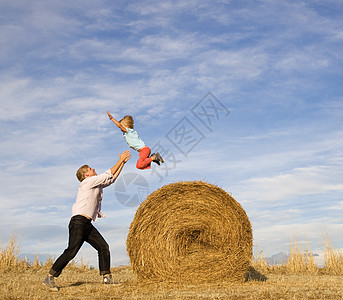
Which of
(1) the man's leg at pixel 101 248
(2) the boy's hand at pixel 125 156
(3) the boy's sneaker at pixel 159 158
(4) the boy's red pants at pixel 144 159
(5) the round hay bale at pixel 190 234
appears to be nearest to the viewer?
(5) the round hay bale at pixel 190 234

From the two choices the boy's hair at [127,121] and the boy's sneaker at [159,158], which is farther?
the boy's hair at [127,121]

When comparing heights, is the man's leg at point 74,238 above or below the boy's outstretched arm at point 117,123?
below

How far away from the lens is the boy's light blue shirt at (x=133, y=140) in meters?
8.39

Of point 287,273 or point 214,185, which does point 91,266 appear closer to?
point 287,273

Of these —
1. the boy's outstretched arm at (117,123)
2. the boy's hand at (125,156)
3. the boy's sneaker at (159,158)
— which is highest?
the boy's outstretched arm at (117,123)

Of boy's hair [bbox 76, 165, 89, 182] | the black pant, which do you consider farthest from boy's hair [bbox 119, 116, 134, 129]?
the black pant

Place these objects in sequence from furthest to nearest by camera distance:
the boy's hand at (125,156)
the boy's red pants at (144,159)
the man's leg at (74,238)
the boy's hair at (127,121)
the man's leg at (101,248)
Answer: the boy's hair at (127,121) → the boy's red pants at (144,159) → the boy's hand at (125,156) → the man's leg at (101,248) → the man's leg at (74,238)

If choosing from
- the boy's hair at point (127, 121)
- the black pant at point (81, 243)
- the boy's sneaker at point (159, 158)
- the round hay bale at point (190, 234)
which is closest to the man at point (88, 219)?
the black pant at point (81, 243)

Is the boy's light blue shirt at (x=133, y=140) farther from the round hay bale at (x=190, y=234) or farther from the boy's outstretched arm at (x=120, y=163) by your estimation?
the round hay bale at (x=190, y=234)

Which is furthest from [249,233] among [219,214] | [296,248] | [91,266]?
[91,266]

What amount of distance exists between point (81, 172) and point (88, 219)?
0.90 metres

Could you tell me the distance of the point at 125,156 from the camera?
25.2 feet

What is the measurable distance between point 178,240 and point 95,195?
5.57 feet

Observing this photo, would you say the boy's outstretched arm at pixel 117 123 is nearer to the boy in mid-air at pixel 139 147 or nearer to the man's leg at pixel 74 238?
the boy in mid-air at pixel 139 147
